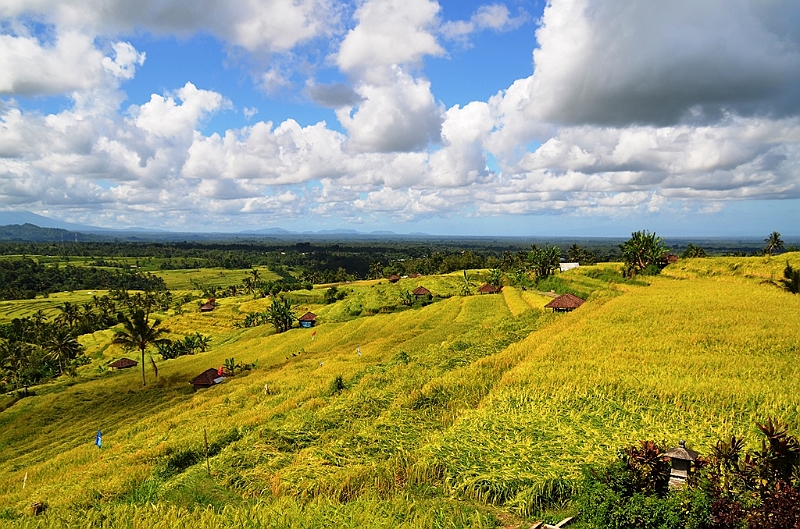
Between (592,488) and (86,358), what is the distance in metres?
85.2

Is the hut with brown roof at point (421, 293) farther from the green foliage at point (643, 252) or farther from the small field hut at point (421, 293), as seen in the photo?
the green foliage at point (643, 252)

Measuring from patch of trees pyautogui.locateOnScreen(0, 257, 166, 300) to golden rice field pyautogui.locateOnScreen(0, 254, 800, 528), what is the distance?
146 metres

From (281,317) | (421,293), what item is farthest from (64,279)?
(421,293)

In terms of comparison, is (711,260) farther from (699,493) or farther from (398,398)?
(699,493)

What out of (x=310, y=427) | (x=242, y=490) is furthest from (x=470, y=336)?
(x=242, y=490)

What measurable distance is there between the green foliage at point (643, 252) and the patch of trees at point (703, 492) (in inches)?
1954

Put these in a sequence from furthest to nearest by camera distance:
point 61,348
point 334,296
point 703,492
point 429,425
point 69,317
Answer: point 69,317, point 334,296, point 61,348, point 429,425, point 703,492

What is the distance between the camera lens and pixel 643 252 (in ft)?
185

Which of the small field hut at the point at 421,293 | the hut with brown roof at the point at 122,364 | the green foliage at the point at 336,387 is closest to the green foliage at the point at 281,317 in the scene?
the small field hut at the point at 421,293

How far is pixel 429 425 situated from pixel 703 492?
827 centimetres

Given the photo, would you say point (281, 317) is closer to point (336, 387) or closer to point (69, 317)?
point (336, 387)

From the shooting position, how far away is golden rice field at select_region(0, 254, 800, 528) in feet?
35.9

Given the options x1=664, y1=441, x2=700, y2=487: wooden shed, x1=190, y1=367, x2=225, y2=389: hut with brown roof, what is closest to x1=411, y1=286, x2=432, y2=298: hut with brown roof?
x1=190, y1=367, x2=225, y2=389: hut with brown roof

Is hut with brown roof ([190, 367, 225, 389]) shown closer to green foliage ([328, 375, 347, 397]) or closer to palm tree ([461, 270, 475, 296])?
green foliage ([328, 375, 347, 397])
